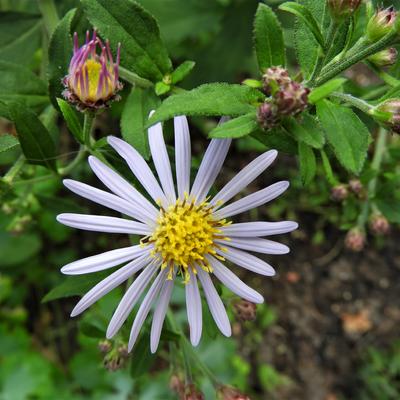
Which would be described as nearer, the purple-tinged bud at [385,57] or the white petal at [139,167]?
the white petal at [139,167]

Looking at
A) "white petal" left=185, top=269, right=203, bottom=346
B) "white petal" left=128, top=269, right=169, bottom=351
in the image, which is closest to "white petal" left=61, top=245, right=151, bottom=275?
"white petal" left=128, top=269, right=169, bottom=351

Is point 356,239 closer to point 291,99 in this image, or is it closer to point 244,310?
point 244,310

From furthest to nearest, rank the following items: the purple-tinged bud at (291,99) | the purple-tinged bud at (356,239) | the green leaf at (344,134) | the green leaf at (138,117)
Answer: the purple-tinged bud at (356,239), the green leaf at (138,117), the green leaf at (344,134), the purple-tinged bud at (291,99)

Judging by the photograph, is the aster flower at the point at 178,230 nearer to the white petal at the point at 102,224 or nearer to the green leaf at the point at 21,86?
the white petal at the point at 102,224

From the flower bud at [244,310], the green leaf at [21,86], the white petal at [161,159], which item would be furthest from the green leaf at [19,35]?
the flower bud at [244,310]

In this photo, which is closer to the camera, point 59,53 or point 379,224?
point 59,53

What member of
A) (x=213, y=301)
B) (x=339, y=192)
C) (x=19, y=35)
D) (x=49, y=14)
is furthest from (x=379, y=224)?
(x=19, y=35)
